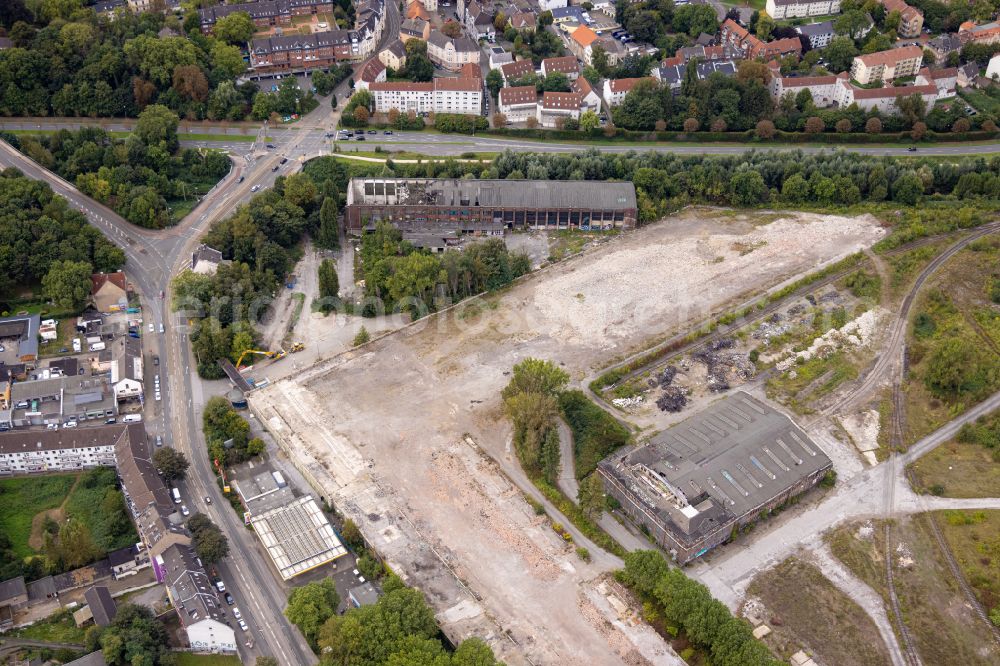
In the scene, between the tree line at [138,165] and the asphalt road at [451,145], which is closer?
the tree line at [138,165]

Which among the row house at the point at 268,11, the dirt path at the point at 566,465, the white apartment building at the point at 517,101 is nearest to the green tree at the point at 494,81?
the white apartment building at the point at 517,101

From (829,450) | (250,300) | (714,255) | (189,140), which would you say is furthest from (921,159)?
(189,140)

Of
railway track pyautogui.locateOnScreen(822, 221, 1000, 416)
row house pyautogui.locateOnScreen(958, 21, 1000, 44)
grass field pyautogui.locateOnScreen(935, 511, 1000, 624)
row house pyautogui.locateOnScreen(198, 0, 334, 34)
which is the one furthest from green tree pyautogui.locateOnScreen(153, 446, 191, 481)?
row house pyautogui.locateOnScreen(958, 21, 1000, 44)

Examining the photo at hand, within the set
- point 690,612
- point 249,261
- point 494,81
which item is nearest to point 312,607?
point 690,612

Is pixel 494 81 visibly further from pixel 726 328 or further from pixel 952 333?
pixel 952 333

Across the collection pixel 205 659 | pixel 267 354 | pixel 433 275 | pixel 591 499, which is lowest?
pixel 205 659

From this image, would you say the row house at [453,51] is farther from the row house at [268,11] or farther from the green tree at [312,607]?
the green tree at [312,607]

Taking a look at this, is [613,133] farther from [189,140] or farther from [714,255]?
[189,140]
